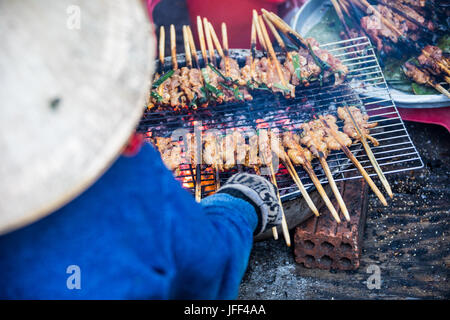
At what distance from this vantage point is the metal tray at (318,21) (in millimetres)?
3496

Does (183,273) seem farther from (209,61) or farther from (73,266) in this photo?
(209,61)

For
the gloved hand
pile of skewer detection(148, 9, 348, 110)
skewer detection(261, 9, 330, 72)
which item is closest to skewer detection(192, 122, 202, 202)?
pile of skewer detection(148, 9, 348, 110)

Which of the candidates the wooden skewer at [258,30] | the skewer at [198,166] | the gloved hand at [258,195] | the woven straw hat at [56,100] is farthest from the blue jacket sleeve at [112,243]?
the wooden skewer at [258,30]

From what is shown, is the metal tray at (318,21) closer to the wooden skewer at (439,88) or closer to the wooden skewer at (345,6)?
the wooden skewer at (439,88)

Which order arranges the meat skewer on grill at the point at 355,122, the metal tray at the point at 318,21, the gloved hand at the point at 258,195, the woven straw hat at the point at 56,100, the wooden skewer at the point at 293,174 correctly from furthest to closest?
the metal tray at the point at 318,21
the meat skewer on grill at the point at 355,122
the wooden skewer at the point at 293,174
the gloved hand at the point at 258,195
the woven straw hat at the point at 56,100

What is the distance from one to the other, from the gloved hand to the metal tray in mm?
2007

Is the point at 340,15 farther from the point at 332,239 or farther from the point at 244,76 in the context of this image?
Result: the point at 332,239

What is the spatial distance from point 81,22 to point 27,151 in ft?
1.28

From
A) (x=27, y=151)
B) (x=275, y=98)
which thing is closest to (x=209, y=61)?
(x=275, y=98)

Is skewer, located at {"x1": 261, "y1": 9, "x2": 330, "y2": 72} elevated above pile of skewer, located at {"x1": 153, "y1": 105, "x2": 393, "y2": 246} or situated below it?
above

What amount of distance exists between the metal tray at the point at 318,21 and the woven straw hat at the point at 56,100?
10.7 ft

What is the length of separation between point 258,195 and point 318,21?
3216 millimetres

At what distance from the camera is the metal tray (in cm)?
350

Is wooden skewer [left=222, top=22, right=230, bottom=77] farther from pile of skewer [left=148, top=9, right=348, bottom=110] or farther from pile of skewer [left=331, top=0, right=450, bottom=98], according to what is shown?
pile of skewer [left=331, top=0, right=450, bottom=98]
